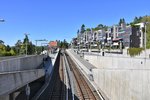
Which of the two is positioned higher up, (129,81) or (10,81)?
(10,81)

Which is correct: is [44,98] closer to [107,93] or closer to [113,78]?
[107,93]

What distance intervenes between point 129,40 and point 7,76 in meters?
154

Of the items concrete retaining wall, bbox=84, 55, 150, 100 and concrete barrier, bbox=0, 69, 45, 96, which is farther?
concrete retaining wall, bbox=84, 55, 150, 100

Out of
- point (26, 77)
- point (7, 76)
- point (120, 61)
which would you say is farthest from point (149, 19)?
point (7, 76)

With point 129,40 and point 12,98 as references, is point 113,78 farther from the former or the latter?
point 129,40

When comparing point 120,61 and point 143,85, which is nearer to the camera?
point 143,85

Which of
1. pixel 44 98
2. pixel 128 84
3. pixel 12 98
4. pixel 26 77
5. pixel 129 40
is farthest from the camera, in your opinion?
pixel 129 40

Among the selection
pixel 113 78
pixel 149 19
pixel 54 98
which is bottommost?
pixel 54 98

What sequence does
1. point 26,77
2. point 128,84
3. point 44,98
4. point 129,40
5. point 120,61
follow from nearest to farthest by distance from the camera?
point 128,84, point 26,77, point 44,98, point 120,61, point 129,40

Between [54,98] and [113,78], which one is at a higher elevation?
[113,78]

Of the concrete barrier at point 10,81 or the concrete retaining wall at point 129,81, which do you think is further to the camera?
the concrete retaining wall at point 129,81

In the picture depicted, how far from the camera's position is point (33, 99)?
A: 43.6 m

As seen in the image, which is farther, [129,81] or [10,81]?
[129,81]

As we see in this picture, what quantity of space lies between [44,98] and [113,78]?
511 inches
